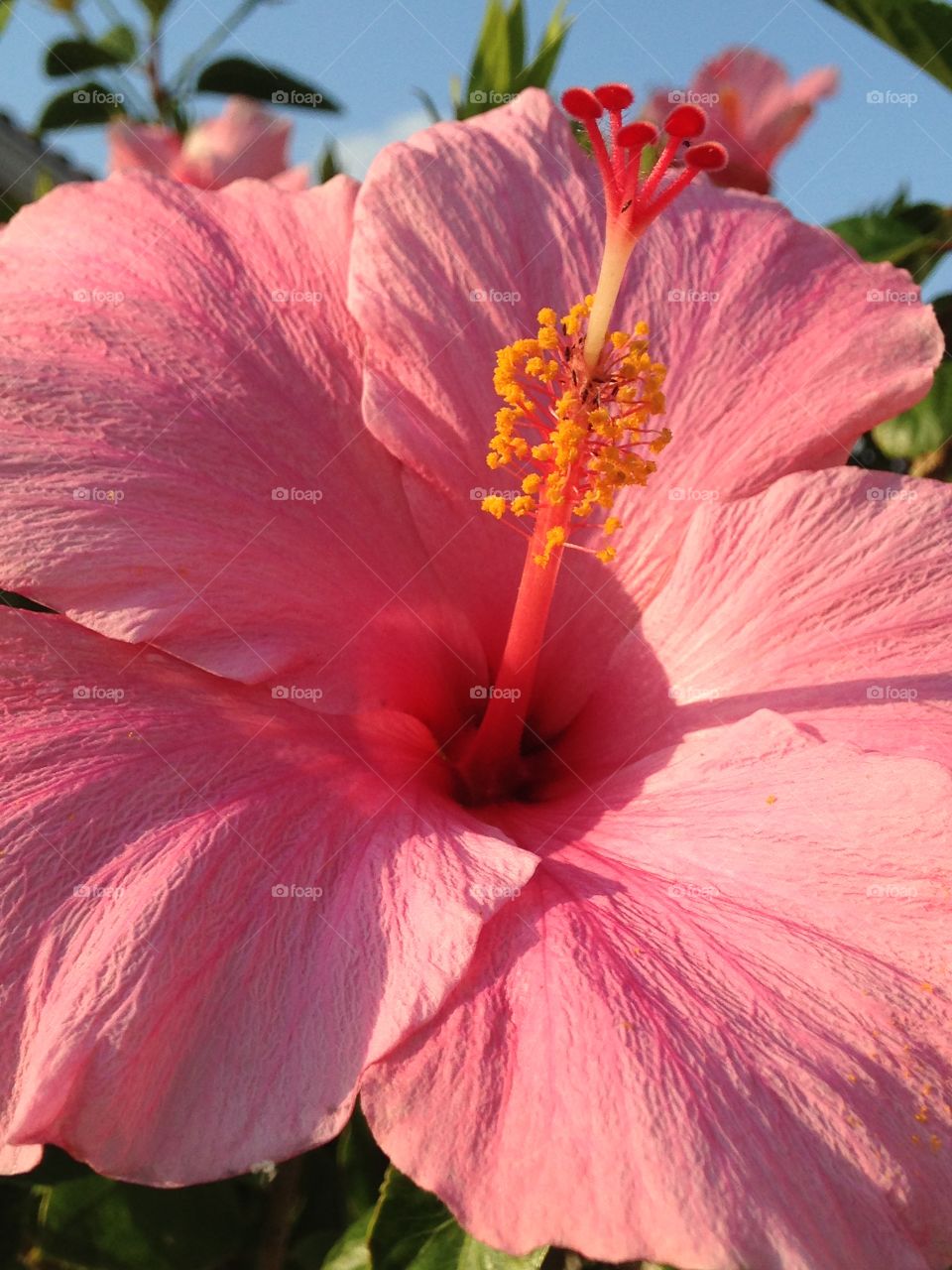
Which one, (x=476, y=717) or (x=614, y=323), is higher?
(x=614, y=323)

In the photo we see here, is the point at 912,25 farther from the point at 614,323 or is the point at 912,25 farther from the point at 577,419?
the point at 577,419

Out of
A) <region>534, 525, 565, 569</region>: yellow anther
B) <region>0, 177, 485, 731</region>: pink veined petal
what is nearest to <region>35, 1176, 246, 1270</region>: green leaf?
<region>0, 177, 485, 731</region>: pink veined petal

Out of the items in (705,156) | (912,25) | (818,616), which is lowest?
(818,616)

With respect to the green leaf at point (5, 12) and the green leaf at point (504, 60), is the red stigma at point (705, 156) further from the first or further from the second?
the green leaf at point (5, 12)

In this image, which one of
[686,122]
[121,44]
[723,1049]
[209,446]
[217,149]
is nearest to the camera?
[723,1049]

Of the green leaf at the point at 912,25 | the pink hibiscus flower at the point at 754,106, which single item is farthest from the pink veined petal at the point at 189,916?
the pink hibiscus flower at the point at 754,106

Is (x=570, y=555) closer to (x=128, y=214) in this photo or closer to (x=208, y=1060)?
(x=128, y=214)

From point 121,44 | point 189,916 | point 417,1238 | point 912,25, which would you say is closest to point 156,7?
point 121,44

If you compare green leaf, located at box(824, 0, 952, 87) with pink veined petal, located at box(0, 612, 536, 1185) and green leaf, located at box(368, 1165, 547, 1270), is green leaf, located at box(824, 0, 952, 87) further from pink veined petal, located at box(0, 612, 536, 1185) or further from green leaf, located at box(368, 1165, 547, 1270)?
green leaf, located at box(368, 1165, 547, 1270)
